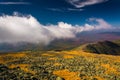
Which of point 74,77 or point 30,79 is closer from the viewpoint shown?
point 30,79

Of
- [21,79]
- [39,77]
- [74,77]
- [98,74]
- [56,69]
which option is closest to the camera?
[21,79]

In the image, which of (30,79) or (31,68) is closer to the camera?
(30,79)

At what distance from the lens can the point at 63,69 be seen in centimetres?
5594

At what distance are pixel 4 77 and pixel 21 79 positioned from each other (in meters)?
3.57

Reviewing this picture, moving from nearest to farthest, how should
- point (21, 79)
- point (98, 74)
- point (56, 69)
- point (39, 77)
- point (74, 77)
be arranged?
point (21, 79)
point (39, 77)
point (74, 77)
point (98, 74)
point (56, 69)

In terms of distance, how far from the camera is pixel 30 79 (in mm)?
40219

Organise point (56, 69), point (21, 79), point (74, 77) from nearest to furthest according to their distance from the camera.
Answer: point (21, 79)
point (74, 77)
point (56, 69)

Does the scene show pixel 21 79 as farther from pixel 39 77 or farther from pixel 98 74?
pixel 98 74

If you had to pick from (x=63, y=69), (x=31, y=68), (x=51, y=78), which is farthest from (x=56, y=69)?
(x=51, y=78)

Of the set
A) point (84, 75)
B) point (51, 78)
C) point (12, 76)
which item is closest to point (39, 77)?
point (51, 78)

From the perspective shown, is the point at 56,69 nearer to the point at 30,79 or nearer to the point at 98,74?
the point at 98,74

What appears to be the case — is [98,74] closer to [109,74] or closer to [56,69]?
[109,74]

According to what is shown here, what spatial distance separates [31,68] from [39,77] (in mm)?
10671

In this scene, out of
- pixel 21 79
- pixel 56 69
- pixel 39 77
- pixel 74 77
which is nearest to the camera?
pixel 21 79
